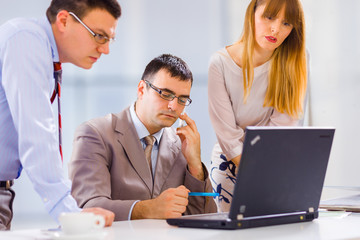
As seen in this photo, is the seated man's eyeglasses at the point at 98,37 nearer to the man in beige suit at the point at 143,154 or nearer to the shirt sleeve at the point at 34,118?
the shirt sleeve at the point at 34,118

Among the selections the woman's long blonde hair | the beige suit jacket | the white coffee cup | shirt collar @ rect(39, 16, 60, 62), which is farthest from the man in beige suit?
the white coffee cup

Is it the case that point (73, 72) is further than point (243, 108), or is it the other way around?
point (73, 72)

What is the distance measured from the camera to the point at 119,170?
1906mm

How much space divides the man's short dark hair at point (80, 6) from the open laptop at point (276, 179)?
605mm

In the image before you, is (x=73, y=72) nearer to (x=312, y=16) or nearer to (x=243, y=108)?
(x=312, y=16)

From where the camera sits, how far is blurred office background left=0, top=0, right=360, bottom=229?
162 inches

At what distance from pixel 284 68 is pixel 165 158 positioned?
30.8 inches

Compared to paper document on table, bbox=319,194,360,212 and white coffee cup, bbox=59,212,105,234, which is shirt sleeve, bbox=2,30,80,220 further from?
paper document on table, bbox=319,194,360,212

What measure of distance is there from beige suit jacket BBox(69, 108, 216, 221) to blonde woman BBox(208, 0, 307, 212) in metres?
0.39

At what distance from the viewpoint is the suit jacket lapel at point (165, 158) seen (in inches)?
77.7

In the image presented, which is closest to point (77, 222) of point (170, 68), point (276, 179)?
point (276, 179)

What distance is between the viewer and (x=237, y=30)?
16.4 feet

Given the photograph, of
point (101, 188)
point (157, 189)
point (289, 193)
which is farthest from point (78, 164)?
point (289, 193)

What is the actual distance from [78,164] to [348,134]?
2820 mm
